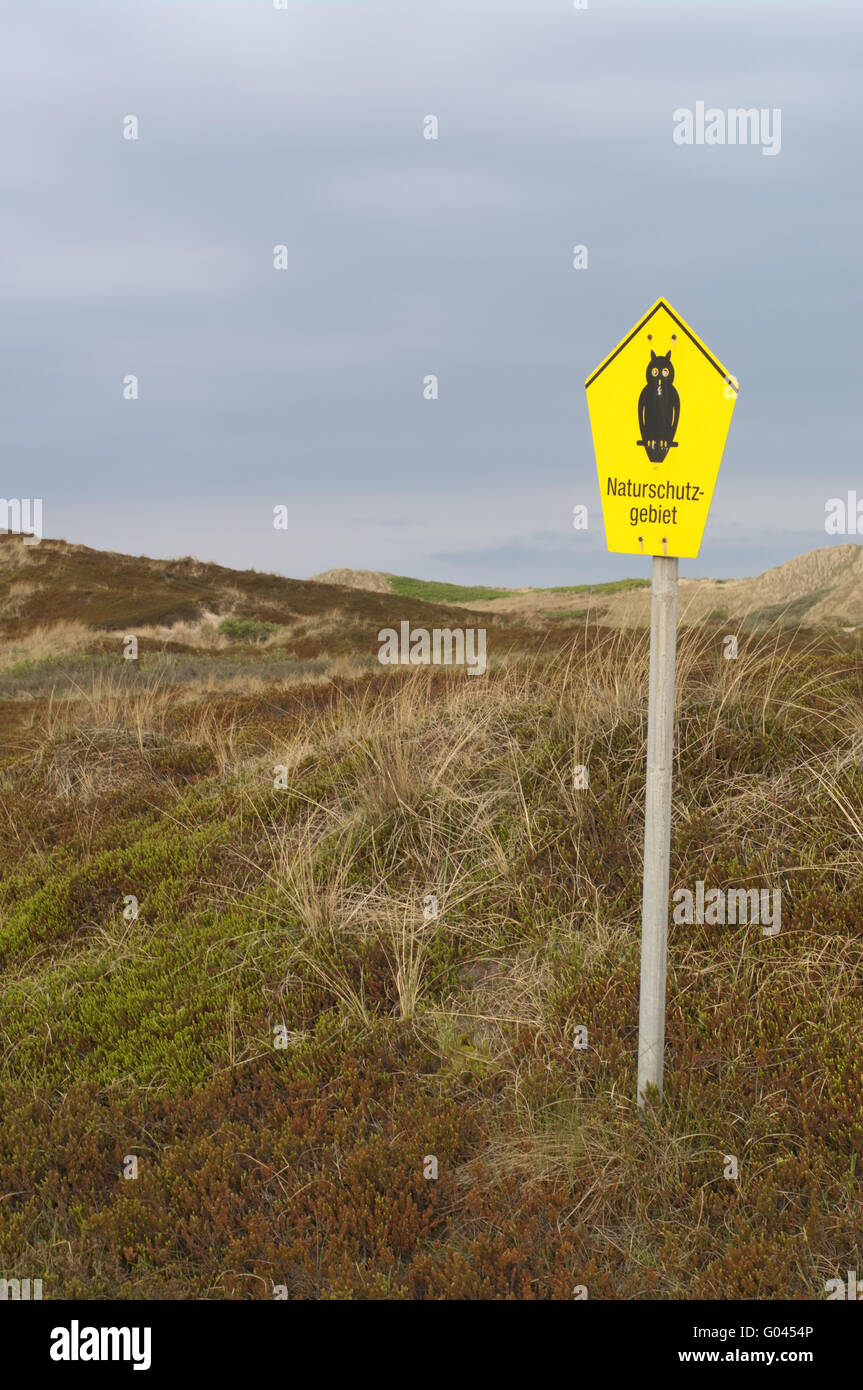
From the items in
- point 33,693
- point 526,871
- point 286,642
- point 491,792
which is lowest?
point 526,871

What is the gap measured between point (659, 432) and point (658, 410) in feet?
0.32

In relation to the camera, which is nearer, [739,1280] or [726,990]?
[739,1280]

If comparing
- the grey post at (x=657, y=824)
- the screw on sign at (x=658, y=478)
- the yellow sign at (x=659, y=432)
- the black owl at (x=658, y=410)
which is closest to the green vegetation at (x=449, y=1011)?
the grey post at (x=657, y=824)

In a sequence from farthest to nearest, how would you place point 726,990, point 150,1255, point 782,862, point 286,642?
point 286,642
point 782,862
point 726,990
point 150,1255

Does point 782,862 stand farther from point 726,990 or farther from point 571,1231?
point 571,1231

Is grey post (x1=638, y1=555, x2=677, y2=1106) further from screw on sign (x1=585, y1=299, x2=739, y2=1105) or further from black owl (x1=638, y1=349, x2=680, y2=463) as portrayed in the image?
black owl (x1=638, y1=349, x2=680, y2=463)

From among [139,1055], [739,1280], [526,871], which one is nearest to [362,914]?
[526,871]

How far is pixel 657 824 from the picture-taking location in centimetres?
436

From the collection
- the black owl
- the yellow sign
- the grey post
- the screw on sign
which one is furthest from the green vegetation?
the black owl

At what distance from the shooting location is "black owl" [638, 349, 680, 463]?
13.5ft

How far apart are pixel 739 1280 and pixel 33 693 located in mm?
17540

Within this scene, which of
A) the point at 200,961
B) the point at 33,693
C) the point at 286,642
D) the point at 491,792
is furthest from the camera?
the point at 286,642

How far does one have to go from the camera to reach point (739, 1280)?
3.60 m

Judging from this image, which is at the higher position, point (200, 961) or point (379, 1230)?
point (200, 961)
